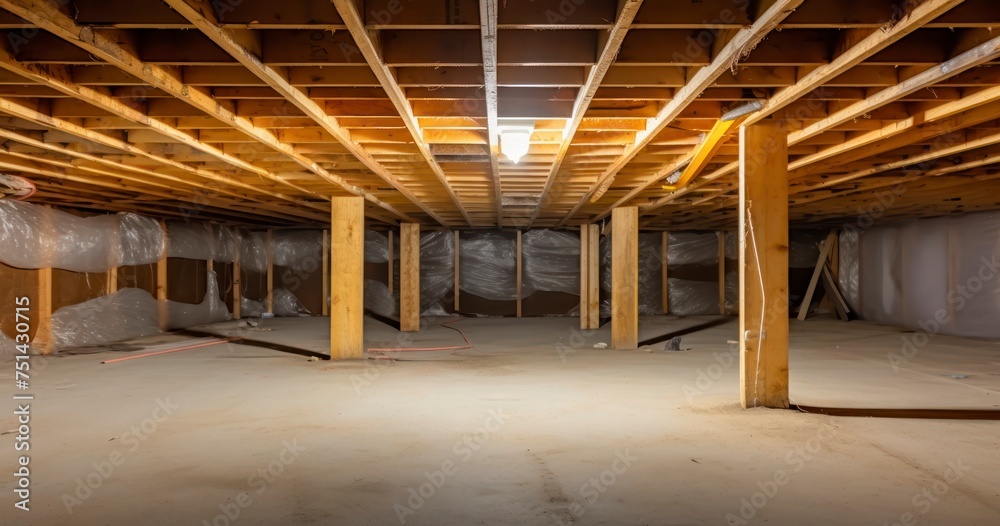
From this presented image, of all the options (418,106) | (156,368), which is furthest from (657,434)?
(156,368)

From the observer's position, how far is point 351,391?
15.7ft

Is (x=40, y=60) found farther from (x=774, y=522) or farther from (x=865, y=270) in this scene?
(x=865, y=270)

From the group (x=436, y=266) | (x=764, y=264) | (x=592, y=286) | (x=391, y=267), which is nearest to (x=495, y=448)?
(x=764, y=264)

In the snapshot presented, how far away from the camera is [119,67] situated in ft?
8.93

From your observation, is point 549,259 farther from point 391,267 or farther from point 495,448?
point 495,448

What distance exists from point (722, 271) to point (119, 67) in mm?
11189

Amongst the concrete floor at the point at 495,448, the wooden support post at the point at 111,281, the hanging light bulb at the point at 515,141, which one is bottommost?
the concrete floor at the point at 495,448

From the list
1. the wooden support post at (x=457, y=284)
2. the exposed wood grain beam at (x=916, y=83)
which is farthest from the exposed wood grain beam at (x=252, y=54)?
the wooden support post at (x=457, y=284)

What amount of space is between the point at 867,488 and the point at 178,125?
13.7 feet

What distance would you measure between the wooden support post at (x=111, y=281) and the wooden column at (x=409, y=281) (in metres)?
3.89

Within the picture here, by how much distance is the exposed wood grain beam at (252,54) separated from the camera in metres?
2.18

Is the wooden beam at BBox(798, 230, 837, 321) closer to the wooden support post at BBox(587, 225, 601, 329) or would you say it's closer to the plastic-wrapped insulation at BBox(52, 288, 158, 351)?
the wooden support post at BBox(587, 225, 601, 329)

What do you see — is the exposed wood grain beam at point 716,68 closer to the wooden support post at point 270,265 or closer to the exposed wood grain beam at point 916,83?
the exposed wood grain beam at point 916,83

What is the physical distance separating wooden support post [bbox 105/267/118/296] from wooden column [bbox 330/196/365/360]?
3.78m
